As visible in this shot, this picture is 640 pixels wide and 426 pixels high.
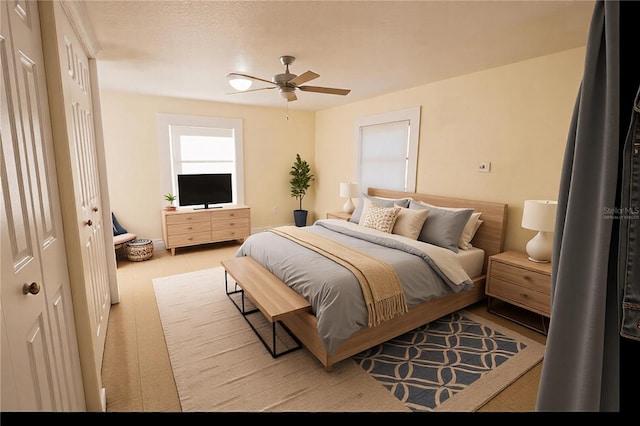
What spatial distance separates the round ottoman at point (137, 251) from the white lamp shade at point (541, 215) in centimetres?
455

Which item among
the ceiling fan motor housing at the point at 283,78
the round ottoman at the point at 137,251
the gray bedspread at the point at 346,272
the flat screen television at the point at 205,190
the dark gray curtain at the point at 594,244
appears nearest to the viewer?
the dark gray curtain at the point at 594,244

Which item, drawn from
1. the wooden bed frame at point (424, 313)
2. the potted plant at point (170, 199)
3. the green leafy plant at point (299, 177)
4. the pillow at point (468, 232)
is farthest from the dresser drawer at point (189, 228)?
the pillow at point (468, 232)

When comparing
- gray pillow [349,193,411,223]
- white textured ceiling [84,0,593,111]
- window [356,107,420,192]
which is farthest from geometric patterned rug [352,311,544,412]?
white textured ceiling [84,0,593,111]

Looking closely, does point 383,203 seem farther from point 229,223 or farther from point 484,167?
point 229,223

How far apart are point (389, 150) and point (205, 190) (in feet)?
9.59

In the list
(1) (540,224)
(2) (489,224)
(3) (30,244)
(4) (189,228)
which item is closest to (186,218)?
(4) (189,228)

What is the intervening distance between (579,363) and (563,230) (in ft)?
1.02

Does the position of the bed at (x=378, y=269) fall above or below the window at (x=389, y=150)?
below

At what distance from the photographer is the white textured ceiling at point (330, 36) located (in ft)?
6.61

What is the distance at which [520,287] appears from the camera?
2.72 meters

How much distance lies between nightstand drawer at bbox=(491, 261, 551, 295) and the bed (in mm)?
248

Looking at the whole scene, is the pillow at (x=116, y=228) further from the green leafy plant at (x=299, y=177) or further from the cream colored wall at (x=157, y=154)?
the green leafy plant at (x=299, y=177)

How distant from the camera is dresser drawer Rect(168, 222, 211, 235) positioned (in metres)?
4.71

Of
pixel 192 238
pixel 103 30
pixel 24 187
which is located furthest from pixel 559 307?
pixel 192 238
